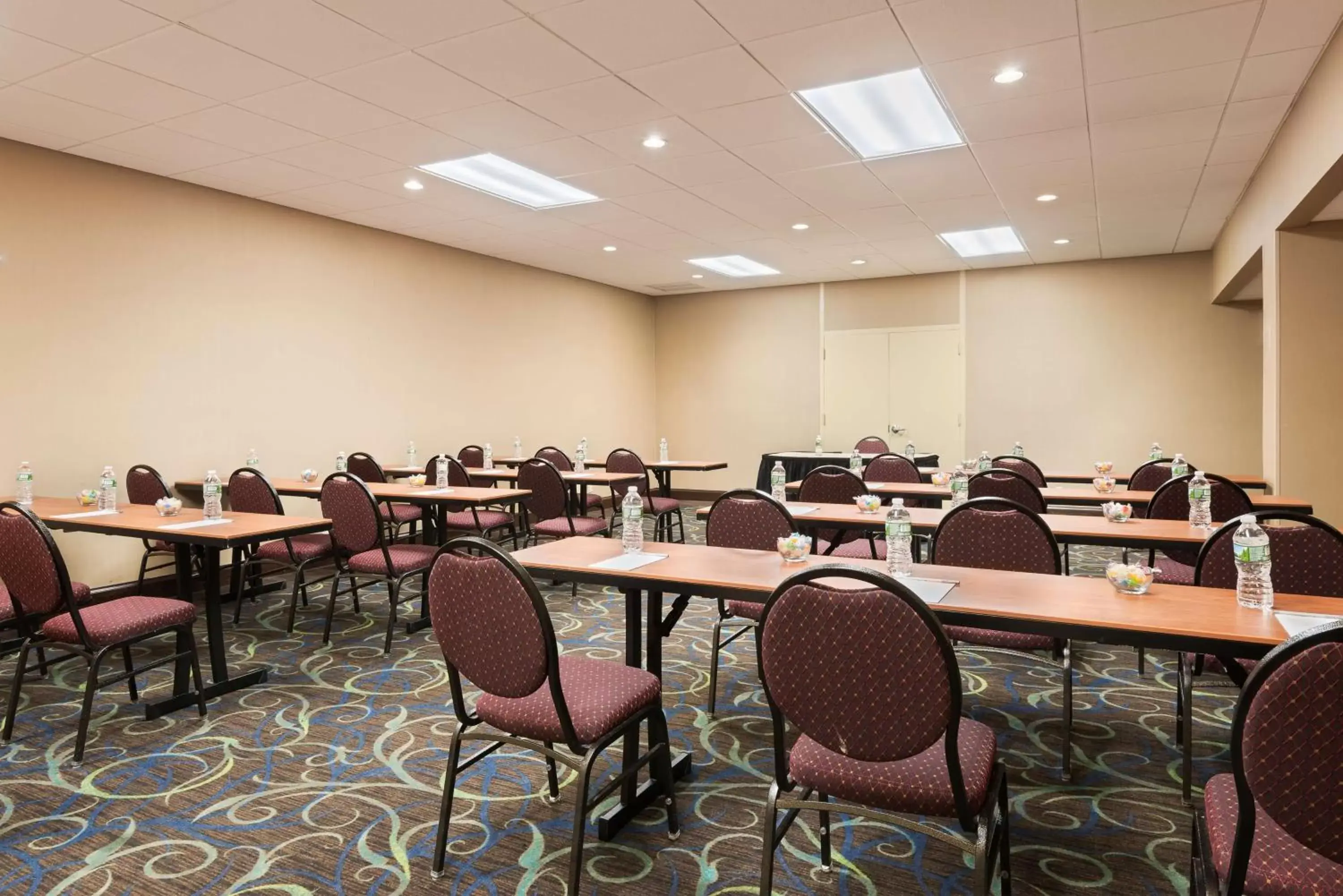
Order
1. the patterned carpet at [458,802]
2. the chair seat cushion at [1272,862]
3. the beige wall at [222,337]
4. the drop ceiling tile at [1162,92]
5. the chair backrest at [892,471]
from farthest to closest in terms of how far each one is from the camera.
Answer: the chair backrest at [892,471]
the beige wall at [222,337]
the drop ceiling tile at [1162,92]
the patterned carpet at [458,802]
the chair seat cushion at [1272,862]

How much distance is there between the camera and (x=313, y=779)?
2.76m

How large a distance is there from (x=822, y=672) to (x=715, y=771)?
1357mm

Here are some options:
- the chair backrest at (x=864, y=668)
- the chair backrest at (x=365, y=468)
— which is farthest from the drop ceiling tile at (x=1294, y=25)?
the chair backrest at (x=365, y=468)

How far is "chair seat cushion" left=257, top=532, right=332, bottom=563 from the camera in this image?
15.3ft

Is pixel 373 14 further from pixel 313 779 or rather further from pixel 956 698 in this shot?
pixel 956 698

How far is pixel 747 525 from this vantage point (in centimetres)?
349

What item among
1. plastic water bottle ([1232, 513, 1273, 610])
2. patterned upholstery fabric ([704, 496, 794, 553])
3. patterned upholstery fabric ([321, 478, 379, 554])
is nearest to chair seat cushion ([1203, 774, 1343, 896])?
plastic water bottle ([1232, 513, 1273, 610])

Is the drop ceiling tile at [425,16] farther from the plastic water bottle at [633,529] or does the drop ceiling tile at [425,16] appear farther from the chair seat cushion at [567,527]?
the chair seat cushion at [567,527]

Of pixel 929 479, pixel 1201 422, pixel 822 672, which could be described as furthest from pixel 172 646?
pixel 1201 422

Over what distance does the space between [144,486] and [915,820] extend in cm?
504

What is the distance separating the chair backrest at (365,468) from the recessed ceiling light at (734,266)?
4246mm

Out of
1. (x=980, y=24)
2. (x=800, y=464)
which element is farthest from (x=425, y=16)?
(x=800, y=464)

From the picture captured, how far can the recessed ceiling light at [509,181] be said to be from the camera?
5477mm

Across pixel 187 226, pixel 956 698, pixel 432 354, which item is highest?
pixel 187 226
